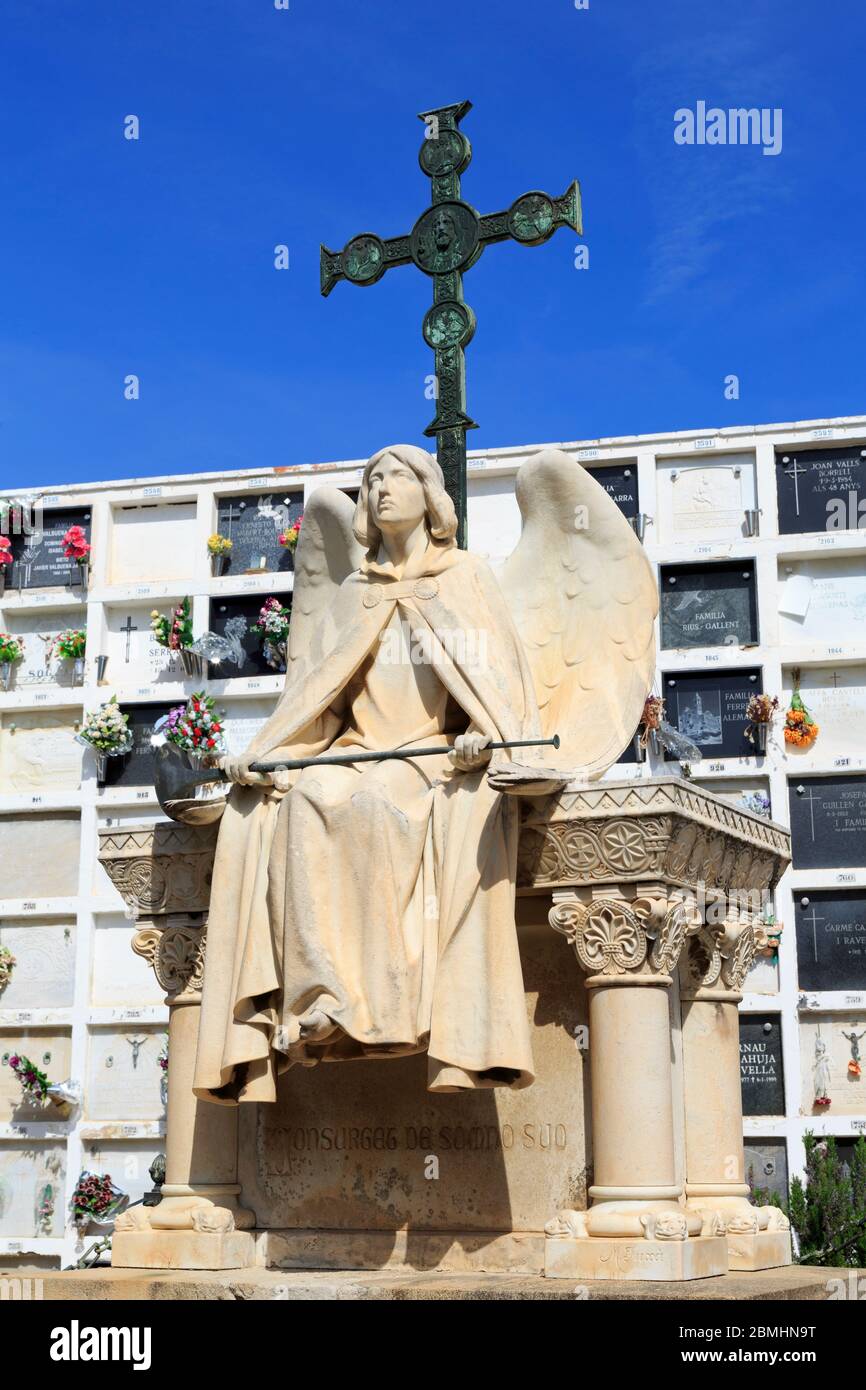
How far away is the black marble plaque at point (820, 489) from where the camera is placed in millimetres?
23656

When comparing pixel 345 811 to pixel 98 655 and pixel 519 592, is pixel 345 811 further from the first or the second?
pixel 98 655

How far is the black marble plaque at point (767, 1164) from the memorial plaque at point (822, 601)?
21.6 ft

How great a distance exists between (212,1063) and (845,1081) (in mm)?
14747

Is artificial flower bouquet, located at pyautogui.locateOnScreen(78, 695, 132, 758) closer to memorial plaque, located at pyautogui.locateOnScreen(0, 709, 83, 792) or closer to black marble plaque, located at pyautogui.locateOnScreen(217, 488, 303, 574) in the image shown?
memorial plaque, located at pyautogui.locateOnScreen(0, 709, 83, 792)

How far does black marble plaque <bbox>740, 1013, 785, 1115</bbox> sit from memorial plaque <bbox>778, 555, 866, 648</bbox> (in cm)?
511

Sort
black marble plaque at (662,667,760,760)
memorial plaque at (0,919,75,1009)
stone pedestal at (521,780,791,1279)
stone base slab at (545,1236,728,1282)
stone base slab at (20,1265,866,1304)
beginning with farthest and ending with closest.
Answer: memorial plaque at (0,919,75,1009), black marble plaque at (662,667,760,760), stone pedestal at (521,780,791,1279), stone base slab at (545,1236,728,1282), stone base slab at (20,1265,866,1304)

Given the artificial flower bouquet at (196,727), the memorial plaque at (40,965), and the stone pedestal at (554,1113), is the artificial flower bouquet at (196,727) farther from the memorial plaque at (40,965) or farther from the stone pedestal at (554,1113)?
the stone pedestal at (554,1113)

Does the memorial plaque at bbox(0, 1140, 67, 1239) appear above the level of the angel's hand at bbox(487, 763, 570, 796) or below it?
below

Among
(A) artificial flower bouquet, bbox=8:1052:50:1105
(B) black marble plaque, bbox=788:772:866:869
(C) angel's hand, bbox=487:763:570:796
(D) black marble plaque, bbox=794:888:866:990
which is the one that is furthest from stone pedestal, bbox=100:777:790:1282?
(A) artificial flower bouquet, bbox=8:1052:50:1105

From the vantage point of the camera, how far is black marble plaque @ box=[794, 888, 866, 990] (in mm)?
22188

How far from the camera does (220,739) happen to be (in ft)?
75.2

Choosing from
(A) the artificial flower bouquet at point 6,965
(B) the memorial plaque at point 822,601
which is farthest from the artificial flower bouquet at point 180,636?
(B) the memorial plaque at point 822,601
